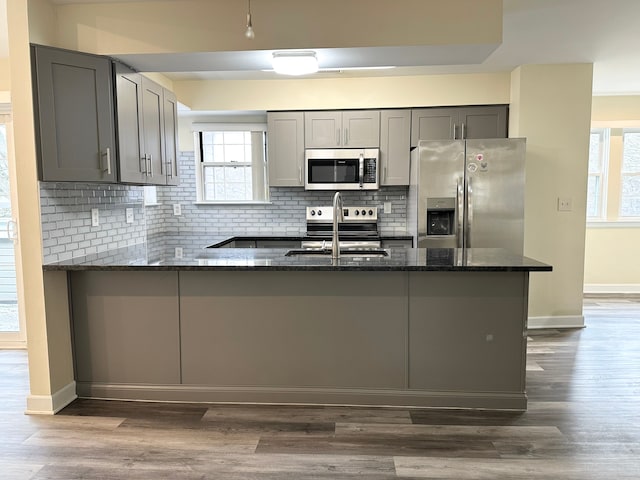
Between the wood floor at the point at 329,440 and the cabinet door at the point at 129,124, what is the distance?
1541mm

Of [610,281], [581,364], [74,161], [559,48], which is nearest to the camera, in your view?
[74,161]

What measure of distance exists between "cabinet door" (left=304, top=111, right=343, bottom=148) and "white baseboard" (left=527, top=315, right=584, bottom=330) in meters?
2.68

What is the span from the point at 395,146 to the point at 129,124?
8.95 ft

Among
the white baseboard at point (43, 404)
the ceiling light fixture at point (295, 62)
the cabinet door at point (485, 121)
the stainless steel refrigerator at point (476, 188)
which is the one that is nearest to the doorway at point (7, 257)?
the white baseboard at point (43, 404)

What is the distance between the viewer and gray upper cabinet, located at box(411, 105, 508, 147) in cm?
484

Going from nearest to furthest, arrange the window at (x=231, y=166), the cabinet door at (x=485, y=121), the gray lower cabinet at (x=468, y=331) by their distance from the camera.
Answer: the gray lower cabinet at (x=468, y=331)
the cabinet door at (x=485, y=121)
the window at (x=231, y=166)

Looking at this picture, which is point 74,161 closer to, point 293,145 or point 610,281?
point 293,145

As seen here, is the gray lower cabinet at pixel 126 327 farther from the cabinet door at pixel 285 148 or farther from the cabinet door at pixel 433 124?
the cabinet door at pixel 433 124

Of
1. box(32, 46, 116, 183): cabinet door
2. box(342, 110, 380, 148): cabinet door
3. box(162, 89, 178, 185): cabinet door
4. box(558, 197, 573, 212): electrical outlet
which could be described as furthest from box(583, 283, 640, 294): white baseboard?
box(32, 46, 116, 183): cabinet door

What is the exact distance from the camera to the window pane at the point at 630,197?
20.2ft

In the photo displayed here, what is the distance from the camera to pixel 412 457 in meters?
2.34

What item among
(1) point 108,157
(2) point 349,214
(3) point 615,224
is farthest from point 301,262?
(3) point 615,224

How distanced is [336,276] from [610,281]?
5055 mm

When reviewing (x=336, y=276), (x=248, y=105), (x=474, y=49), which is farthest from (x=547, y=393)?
(x=248, y=105)
